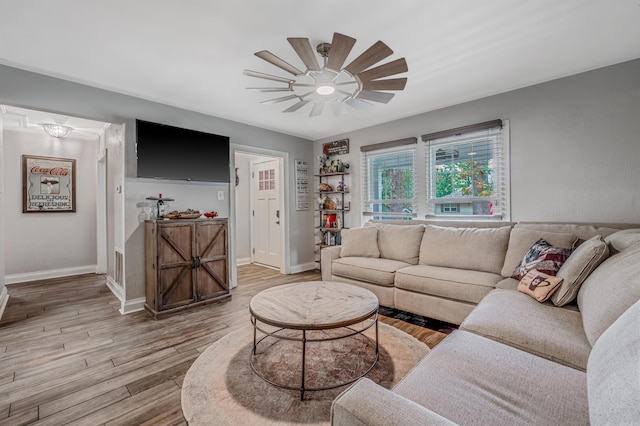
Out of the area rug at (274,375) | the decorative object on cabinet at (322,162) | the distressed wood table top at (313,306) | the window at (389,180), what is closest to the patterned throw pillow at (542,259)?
the area rug at (274,375)

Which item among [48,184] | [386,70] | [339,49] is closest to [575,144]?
[386,70]

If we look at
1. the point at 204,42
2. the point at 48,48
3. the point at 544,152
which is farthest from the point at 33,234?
the point at 544,152

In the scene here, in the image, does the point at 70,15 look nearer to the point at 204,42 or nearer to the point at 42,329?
the point at 204,42

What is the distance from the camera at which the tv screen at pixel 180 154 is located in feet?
10.6

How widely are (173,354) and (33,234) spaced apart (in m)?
4.24

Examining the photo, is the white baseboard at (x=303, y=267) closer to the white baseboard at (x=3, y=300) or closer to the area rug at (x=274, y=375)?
the area rug at (x=274, y=375)

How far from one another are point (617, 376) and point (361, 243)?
3125 mm

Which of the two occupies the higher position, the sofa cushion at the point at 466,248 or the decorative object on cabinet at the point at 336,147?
the decorative object on cabinet at the point at 336,147

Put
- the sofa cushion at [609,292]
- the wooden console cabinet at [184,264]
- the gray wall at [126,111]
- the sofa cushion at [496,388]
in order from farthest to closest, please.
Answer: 1. the wooden console cabinet at [184,264]
2. the gray wall at [126,111]
3. the sofa cushion at [609,292]
4. the sofa cushion at [496,388]

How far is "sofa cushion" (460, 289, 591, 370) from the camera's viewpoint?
4.33 feet

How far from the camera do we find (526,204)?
3.08 m

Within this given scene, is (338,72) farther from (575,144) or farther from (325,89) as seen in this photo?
(575,144)

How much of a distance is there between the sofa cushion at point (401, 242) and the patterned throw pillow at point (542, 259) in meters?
1.10

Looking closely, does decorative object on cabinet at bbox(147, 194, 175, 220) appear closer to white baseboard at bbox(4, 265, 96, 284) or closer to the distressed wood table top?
the distressed wood table top
